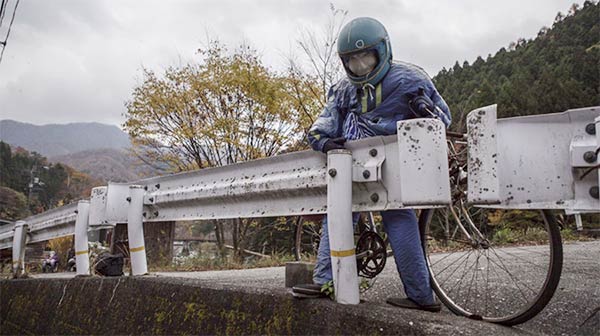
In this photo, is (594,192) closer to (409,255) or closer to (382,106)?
(409,255)

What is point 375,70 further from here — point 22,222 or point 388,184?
point 22,222

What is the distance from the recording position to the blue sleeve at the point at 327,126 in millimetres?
2222

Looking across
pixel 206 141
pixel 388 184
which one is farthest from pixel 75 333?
pixel 206 141

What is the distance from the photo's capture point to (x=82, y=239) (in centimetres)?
388

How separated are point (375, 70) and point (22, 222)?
5288 millimetres

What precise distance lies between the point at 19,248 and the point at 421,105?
543 centimetres

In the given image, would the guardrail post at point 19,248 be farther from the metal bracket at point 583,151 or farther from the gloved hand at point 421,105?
the metal bracket at point 583,151

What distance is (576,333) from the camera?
207 cm

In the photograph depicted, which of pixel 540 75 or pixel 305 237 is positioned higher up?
pixel 540 75

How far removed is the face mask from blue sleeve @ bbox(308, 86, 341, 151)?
0.31 metres

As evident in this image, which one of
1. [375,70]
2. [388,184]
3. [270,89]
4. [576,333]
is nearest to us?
[388,184]

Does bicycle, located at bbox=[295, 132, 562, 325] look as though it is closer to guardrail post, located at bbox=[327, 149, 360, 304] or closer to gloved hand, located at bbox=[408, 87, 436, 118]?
gloved hand, located at bbox=[408, 87, 436, 118]

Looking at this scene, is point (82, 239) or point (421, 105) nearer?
point (421, 105)

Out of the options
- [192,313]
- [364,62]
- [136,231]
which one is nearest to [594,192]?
[364,62]
